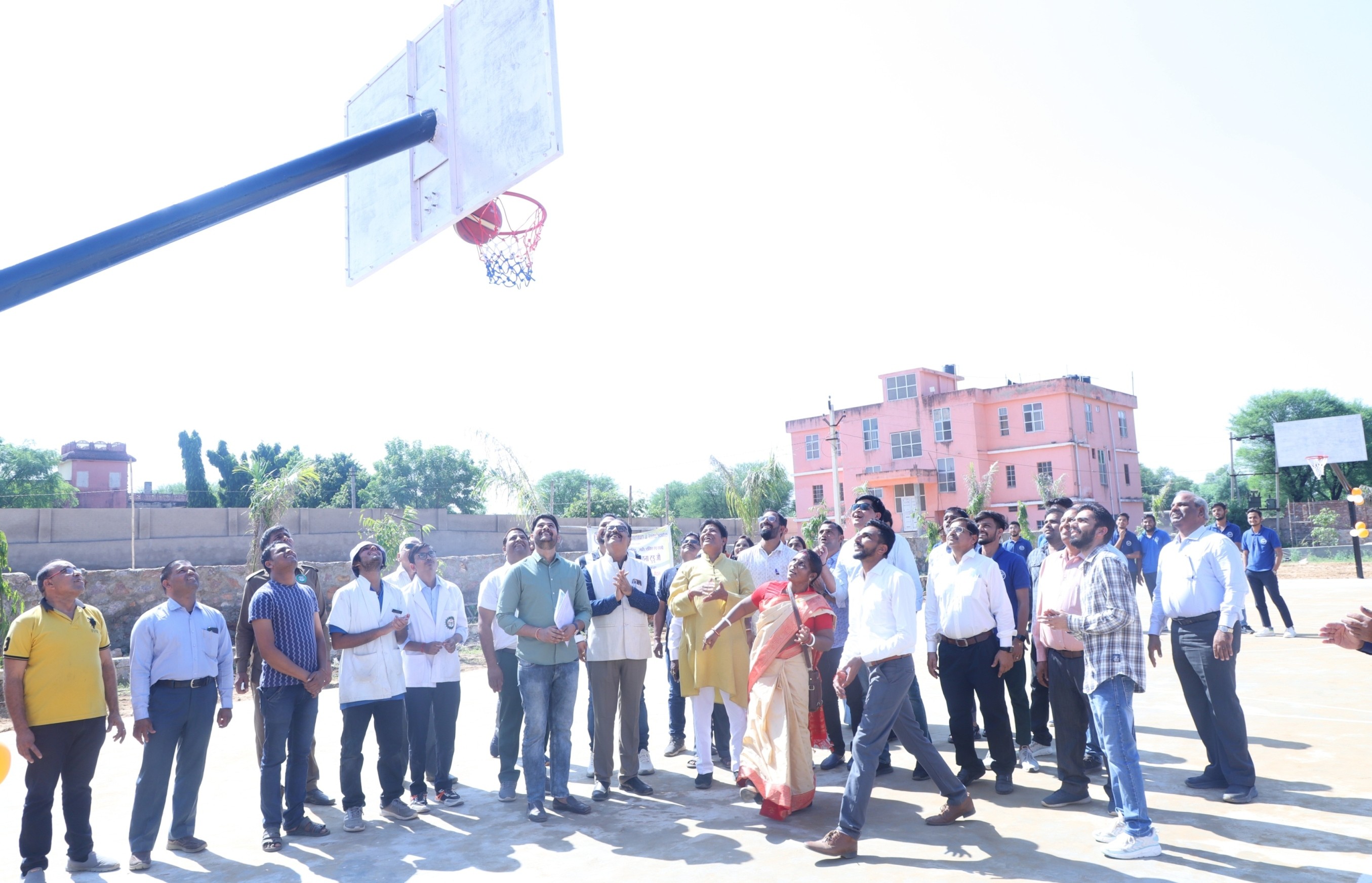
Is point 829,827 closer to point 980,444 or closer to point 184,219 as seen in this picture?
point 184,219

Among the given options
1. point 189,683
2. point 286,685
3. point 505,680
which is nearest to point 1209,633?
point 505,680

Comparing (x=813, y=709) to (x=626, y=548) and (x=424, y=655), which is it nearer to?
(x=626, y=548)

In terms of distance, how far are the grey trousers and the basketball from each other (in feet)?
10.5

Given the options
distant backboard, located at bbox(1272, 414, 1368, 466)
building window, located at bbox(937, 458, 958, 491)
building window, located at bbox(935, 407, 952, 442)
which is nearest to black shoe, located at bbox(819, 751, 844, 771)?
building window, located at bbox(937, 458, 958, 491)

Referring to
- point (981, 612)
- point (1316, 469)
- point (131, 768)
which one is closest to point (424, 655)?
point (131, 768)

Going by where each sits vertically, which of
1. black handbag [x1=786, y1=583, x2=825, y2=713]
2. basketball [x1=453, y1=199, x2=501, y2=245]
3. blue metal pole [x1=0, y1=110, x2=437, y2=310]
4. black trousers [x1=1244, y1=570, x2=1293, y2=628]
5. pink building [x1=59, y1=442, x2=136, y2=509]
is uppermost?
pink building [x1=59, y1=442, x2=136, y2=509]

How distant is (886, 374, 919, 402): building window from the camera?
1933 inches

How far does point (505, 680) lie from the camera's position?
7098 millimetres

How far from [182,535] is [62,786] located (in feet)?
68.4

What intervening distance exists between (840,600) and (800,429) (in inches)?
1773

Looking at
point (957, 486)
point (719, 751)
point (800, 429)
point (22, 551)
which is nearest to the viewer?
point (719, 751)

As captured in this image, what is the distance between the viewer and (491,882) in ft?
15.8

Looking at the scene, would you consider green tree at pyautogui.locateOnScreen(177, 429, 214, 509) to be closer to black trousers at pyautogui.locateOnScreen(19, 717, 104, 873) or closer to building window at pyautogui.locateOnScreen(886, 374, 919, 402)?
building window at pyautogui.locateOnScreen(886, 374, 919, 402)

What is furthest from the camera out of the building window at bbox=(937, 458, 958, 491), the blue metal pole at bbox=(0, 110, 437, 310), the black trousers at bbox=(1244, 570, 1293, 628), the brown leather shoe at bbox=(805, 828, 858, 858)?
the building window at bbox=(937, 458, 958, 491)
